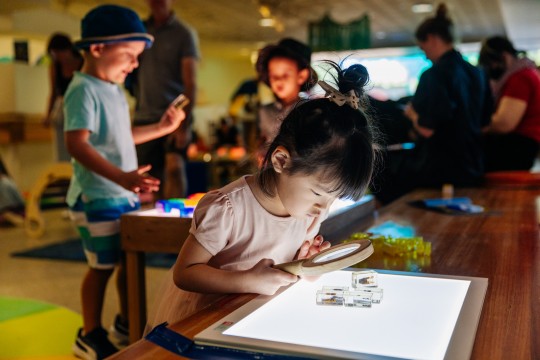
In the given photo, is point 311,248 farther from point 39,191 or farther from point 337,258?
point 39,191

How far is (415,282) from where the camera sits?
44.8 inches

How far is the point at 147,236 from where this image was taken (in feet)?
5.77

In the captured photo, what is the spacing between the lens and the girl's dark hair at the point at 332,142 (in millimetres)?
1095

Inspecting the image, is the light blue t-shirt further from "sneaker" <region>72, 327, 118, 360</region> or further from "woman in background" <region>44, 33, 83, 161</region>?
"woman in background" <region>44, 33, 83, 161</region>

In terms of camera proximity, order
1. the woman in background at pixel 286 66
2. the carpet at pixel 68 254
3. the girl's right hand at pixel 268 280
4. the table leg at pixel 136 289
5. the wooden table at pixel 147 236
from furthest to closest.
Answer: the carpet at pixel 68 254, the woman in background at pixel 286 66, the table leg at pixel 136 289, the wooden table at pixel 147 236, the girl's right hand at pixel 268 280

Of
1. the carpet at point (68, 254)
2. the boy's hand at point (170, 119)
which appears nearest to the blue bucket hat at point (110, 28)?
the boy's hand at point (170, 119)

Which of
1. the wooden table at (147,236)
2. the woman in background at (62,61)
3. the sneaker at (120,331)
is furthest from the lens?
the woman in background at (62,61)

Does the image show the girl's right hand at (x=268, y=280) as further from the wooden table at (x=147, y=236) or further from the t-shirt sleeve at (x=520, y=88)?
the t-shirt sleeve at (x=520, y=88)

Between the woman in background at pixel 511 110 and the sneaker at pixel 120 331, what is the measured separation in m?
2.18

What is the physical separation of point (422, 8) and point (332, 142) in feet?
30.2

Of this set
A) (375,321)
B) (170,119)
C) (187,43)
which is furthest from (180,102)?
(375,321)

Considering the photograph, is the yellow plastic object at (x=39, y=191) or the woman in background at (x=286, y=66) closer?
the woman in background at (x=286, y=66)

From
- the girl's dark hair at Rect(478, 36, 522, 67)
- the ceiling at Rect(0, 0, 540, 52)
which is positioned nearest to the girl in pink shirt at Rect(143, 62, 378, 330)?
the girl's dark hair at Rect(478, 36, 522, 67)

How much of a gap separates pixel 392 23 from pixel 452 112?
884 centimetres
